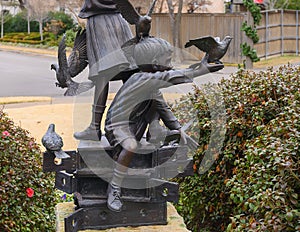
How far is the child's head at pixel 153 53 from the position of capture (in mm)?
3336

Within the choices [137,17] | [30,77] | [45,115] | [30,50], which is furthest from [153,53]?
[30,50]

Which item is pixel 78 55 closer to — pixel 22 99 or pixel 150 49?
pixel 150 49

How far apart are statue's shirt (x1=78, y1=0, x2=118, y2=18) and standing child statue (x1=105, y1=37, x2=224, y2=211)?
0.33m

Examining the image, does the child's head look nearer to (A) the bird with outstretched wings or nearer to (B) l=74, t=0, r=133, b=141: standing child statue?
(B) l=74, t=0, r=133, b=141: standing child statue

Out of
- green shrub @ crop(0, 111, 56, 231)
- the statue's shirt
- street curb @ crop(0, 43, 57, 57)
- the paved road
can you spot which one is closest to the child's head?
the statue's shirt

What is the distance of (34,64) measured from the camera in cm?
2375

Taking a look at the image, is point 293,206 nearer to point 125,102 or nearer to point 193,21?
point 125,102

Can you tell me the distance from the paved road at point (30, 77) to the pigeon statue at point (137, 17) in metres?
7.04

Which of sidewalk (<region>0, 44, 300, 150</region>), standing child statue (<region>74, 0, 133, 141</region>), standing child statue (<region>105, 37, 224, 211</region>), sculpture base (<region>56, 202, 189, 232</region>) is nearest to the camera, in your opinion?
standing child statue (<region>105, 37, 224, 211</region>)

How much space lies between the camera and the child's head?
3.34 m

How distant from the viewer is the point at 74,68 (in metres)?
3.73

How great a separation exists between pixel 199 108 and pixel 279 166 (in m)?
1.79

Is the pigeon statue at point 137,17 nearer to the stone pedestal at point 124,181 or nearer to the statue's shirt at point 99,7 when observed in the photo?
the statue's shirt at point 99,7

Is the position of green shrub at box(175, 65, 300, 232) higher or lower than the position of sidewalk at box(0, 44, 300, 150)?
higher
